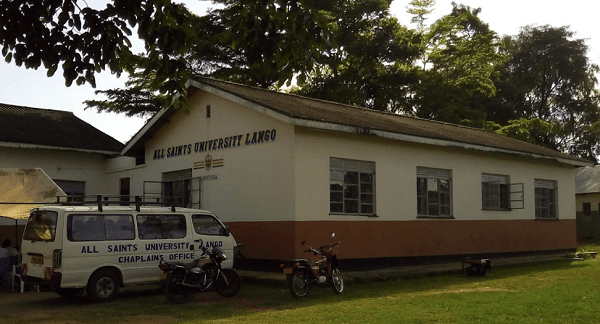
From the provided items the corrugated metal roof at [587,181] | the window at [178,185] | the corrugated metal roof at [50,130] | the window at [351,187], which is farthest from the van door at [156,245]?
the corrugated metal roof at [587,181]

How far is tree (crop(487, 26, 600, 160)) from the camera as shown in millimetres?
49594

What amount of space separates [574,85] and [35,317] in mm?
47723

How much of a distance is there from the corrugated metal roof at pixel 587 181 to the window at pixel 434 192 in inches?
813

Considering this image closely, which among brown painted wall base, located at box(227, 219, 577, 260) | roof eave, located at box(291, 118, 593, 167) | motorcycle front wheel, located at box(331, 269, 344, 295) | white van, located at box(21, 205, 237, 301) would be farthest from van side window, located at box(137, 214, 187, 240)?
roof eave, located at box(291, 118, 593, 167)

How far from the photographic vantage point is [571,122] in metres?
50.9

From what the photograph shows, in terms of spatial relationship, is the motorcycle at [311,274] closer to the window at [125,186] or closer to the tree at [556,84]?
the window at [125,186]

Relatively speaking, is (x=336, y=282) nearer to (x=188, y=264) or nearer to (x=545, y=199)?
(x=188, y=264)

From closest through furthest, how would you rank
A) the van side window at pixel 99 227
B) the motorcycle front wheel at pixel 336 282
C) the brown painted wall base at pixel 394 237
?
the van side window at pixel 99 227
the motorcycle front wheel at pixel 336 282
the brown painted wall base at pixel 394 237

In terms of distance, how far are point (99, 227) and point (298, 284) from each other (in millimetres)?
4019

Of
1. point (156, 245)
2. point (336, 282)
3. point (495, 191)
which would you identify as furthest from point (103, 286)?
point (495, 191)

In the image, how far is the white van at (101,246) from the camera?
1207 cm

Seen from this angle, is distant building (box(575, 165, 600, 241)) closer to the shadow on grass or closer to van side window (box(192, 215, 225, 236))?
the shadow on grass

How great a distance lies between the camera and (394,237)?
17.7 metres

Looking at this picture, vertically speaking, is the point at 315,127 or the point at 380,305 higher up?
the point at 315,127
